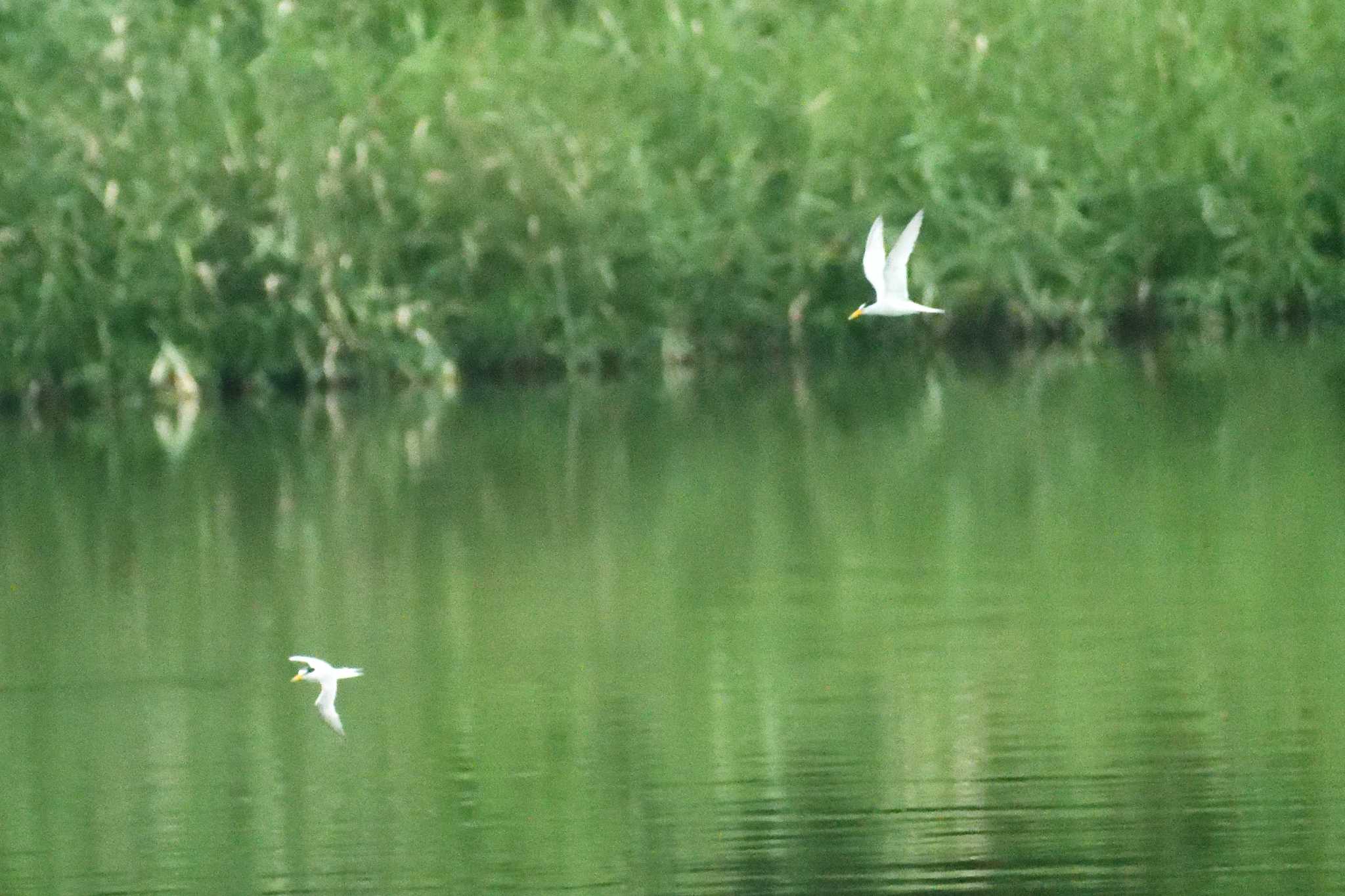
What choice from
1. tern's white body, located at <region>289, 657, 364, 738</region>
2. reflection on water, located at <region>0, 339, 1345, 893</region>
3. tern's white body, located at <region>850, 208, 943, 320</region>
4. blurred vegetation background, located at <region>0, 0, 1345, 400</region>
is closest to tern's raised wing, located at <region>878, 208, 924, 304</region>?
tern's white body, located at <region>850, 208, 943, 320</region>

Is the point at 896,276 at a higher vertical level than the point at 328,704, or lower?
higher

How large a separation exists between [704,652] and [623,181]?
11.9 meters

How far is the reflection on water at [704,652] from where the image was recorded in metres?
9.34

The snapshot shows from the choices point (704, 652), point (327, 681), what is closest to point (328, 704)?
point (327, 681)

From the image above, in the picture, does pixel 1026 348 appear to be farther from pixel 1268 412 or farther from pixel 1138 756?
pixel 1138 756

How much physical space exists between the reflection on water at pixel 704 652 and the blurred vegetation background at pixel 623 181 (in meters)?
2.32

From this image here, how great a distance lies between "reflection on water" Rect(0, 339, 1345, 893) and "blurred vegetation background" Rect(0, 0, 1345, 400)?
2320 millimetres

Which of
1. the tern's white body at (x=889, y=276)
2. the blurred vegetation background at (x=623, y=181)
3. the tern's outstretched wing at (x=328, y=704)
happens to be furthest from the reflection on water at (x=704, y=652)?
the blurred vegetation background at (x=623, y=181)

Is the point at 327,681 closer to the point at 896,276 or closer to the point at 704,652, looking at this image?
the point at 704,652

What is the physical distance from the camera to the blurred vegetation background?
23.8 meters

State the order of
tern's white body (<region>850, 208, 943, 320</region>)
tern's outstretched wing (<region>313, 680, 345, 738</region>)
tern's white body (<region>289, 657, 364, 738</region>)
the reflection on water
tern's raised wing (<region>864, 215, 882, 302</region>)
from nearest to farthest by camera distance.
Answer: the reflection on water < tern's white body (<region>289, 657, 364, 738</region>) < tern's outstretched wing (<region>313, 680, 345, 738</region>) < tern's white body (<region>850, 208, 943, 320</region>) < tern's raised wing (<region>864, 215, 882, 302</region>)

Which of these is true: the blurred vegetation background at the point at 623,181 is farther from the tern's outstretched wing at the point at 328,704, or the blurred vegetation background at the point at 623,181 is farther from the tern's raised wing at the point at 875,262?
the tern's outstretched wing at the point at 328,704

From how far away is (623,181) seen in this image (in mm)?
24234

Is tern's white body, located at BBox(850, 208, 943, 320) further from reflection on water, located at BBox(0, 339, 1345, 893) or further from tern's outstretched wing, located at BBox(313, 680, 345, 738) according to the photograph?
tern's outstretched wing, located at BBox(313, 680, 345, 738)
